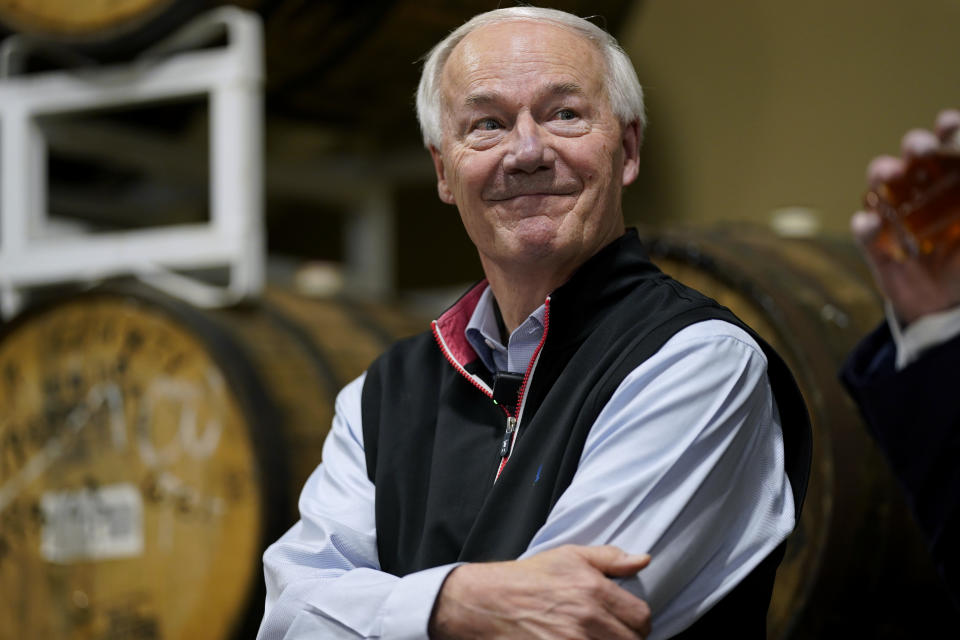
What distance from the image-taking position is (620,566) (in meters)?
1.29

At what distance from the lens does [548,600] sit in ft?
4.23

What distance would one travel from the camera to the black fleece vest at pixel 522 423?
1437mm

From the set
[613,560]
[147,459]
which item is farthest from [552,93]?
[147,459]

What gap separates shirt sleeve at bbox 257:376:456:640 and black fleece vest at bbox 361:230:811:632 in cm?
4

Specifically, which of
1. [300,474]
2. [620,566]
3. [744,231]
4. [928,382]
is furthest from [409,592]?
[744,231]

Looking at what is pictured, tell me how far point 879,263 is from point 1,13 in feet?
8.10

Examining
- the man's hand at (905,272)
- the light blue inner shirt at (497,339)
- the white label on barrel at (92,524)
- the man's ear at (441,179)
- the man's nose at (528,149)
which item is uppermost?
the man's nose at (528,149)

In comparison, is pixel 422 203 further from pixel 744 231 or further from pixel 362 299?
pixel 744 231

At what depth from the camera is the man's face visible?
61.1 inches

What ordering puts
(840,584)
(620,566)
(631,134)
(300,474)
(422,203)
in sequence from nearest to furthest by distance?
(620,566)
(631,134)
(840,584)
(300,474)
(422,203)

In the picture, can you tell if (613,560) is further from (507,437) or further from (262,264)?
(262,264)

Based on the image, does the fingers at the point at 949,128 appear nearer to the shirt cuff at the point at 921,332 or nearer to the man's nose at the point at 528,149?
the shirt cuff at the point at 921,332

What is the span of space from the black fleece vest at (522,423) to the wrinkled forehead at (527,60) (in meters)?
0.22

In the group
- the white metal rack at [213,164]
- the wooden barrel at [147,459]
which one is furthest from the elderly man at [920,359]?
the white metal rack at [213,164]
